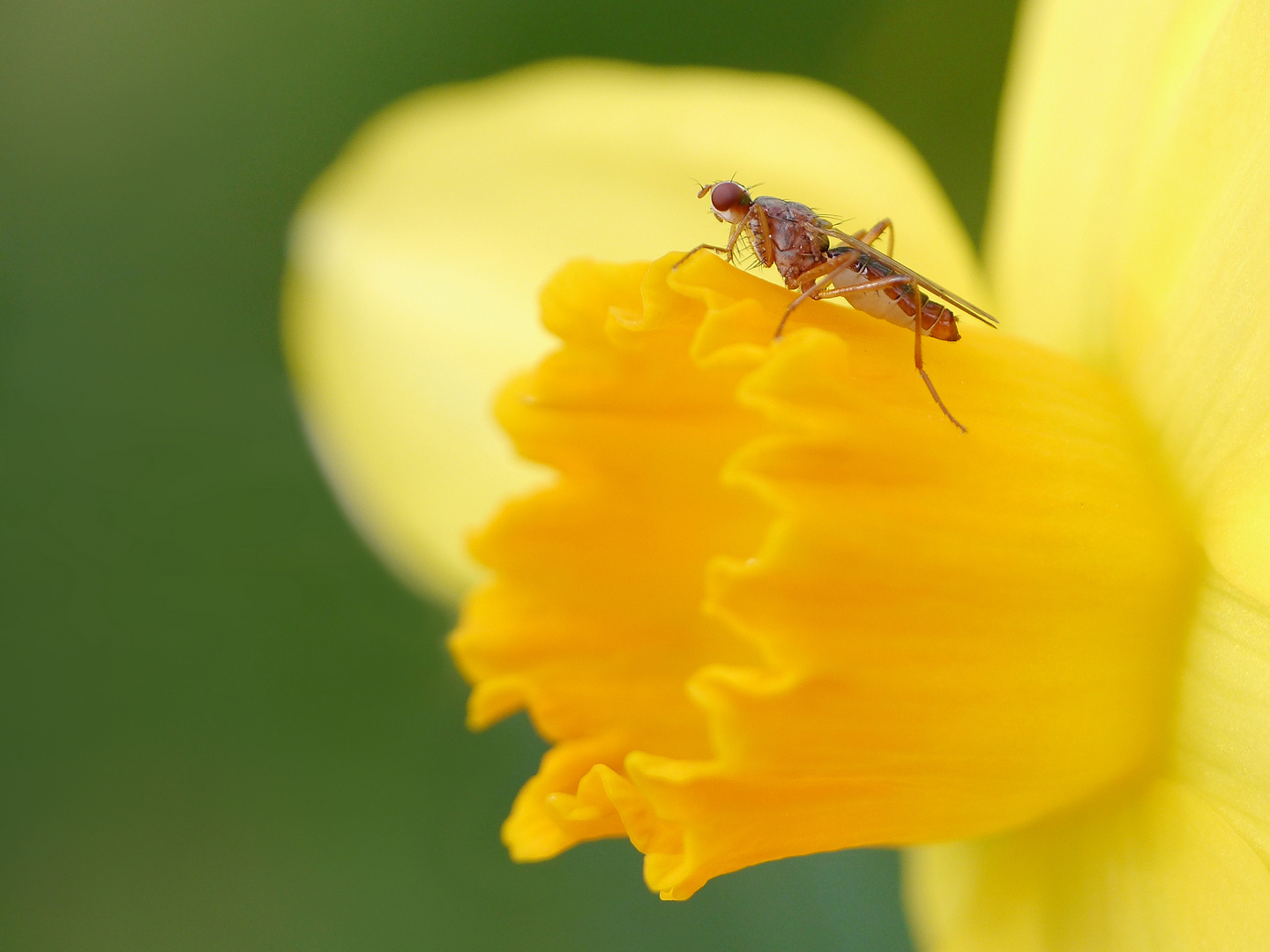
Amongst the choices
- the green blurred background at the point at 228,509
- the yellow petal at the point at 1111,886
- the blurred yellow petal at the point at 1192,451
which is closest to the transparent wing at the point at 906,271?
the blurred yellow petal at the point at 1192,451

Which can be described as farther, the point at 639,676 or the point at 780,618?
the point at 639,676

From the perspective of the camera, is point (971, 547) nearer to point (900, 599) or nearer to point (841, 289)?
point (900, 599)

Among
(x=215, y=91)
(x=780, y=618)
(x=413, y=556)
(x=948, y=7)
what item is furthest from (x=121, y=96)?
(x=780, y=618)

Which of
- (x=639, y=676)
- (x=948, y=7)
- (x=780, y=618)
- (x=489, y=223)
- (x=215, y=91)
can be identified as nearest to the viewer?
(x=780, y=618)

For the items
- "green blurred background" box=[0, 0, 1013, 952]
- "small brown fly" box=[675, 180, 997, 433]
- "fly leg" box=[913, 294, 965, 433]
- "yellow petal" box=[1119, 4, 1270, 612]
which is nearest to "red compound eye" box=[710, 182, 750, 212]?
"small brown fly" box=[675, 180, 997, 433]

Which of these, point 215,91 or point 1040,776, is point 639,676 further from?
point 215,91

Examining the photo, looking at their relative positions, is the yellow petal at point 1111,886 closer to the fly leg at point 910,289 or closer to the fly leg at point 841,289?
the fly leg at point 910,289

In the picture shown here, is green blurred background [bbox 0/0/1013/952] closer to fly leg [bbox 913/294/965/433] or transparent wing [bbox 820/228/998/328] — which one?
transparent wing [bbox 820/228/998/328]
